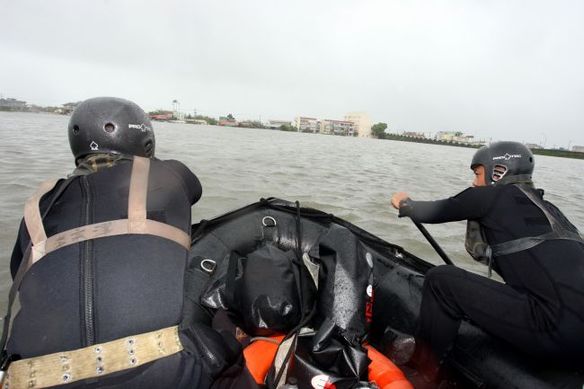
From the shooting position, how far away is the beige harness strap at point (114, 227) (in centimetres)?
137

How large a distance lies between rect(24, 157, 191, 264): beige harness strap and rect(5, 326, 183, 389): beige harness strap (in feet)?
1.20

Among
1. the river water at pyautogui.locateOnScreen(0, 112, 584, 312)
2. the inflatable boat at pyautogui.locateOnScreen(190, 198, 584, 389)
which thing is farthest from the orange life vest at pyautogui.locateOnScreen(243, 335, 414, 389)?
the river water at pyautogui.locateOnScreen(0, 112, 584, 312)

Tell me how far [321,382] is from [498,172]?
195 centimetres

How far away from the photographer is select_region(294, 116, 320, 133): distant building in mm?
125012

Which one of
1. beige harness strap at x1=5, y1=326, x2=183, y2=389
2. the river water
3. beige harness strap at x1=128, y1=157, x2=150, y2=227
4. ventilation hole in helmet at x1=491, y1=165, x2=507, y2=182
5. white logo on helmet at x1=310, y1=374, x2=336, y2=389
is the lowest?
the river water

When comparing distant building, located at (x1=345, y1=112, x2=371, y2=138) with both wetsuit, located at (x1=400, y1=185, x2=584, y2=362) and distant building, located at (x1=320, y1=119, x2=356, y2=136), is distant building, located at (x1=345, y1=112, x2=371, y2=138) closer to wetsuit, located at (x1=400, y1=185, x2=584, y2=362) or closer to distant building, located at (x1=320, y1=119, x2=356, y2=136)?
distant building, located at (x1=320, y1=119, x2=356, y2=136)

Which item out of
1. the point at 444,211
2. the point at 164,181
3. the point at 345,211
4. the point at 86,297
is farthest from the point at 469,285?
the point at 345,211

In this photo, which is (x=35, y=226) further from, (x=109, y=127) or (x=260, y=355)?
(x=260, y=355)

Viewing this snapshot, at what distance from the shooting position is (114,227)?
1.39 m

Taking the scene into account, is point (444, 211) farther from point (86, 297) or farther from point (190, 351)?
point (86, 297)

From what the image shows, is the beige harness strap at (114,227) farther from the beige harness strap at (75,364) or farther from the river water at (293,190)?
the river water at (293,190)

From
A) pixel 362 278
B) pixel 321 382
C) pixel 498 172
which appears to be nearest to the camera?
pixel 321 382

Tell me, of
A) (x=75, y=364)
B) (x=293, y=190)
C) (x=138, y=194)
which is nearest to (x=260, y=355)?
(x=75, y=364)

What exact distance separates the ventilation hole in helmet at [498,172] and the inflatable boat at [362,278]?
90 cm
